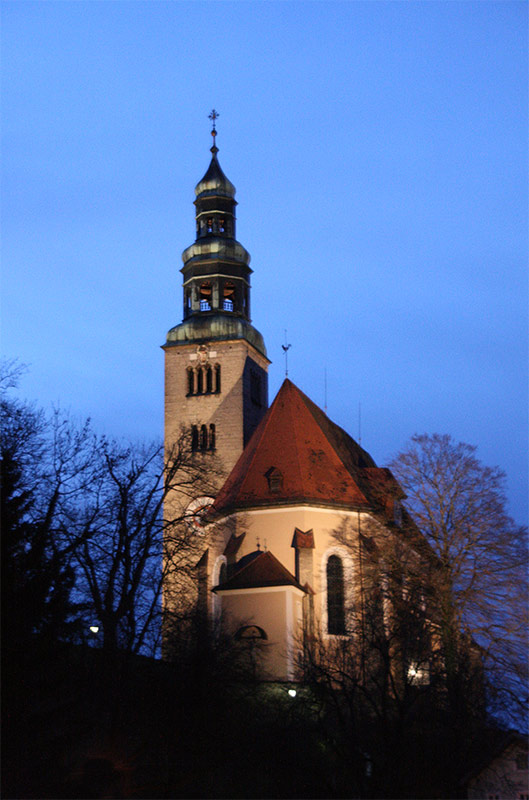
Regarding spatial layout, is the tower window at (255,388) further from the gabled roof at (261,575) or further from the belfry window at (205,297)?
the gabled roof at (261,575)

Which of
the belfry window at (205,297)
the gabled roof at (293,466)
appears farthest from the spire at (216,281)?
the gabled roof at (293,466)

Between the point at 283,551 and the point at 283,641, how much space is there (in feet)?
13.8

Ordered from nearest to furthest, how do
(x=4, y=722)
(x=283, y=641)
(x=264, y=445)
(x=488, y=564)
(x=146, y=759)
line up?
1. (x=4, y=722)
2. (x=146, y=759)
3. (x=488, y=564)
4. (x=283, y=641)
5. (x=264, y=445)

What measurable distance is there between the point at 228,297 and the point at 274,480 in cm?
1685

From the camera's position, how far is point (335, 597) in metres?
41.1

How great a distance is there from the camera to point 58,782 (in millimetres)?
25094

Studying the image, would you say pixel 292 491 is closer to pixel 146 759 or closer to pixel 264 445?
pixel 264 445

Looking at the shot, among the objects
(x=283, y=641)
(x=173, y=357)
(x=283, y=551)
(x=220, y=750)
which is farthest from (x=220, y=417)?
(x=220, y=750)

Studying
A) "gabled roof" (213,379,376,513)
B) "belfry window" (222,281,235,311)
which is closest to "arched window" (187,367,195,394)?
"belfry window" (222,281,235,311)

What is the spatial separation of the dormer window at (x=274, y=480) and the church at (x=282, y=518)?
0.04 metres

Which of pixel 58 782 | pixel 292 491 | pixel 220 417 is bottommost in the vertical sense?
pixel 58 782

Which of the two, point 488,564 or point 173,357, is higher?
point 173,357

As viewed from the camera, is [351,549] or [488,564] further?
[351,549]

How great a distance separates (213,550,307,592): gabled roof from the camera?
130ft
